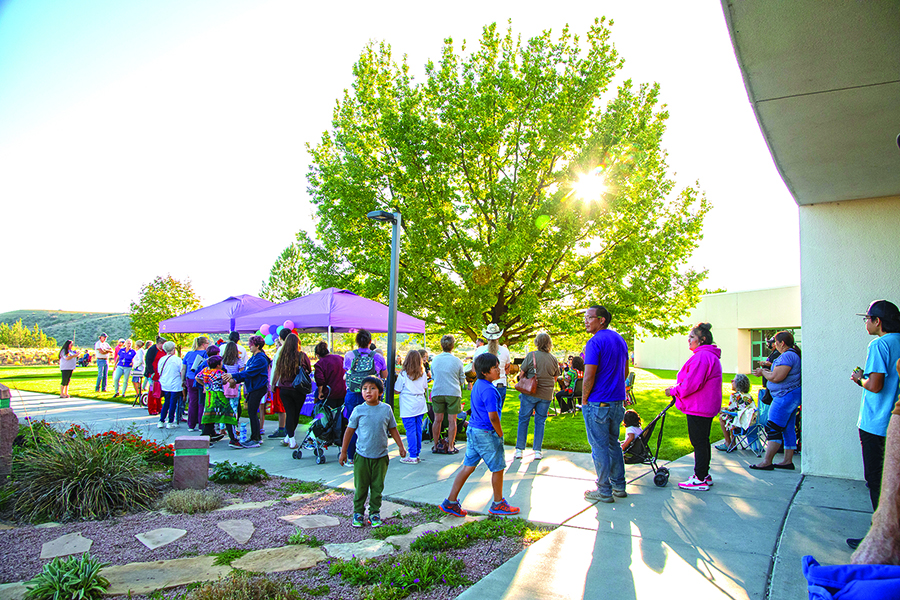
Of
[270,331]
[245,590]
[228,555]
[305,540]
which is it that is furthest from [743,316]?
[245,590]

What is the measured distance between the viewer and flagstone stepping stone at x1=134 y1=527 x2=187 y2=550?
4.41 meters

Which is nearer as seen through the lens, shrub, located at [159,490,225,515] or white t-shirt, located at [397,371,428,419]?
shrub, located at [159,490,225,515]

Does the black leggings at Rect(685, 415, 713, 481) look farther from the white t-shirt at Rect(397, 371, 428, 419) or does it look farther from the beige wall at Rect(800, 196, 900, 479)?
the white t-shirt at Rect(397, 371, 428, 419)

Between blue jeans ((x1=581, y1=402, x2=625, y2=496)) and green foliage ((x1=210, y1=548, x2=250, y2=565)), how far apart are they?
3413mm

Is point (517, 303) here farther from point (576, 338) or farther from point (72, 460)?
point (72, 460)

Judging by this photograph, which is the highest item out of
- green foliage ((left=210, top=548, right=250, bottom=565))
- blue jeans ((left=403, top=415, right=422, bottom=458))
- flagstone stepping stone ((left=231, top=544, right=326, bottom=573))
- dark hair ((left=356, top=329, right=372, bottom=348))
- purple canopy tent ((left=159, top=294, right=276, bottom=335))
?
purple canopy tent ((left=159, top=294, right=276, bottom=335))

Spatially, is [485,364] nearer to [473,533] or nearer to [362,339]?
[473,533]

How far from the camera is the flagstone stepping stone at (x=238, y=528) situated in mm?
4535

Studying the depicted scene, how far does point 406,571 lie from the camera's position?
3604 mm

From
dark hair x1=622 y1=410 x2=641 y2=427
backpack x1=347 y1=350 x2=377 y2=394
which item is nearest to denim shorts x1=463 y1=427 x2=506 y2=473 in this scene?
dark hair x1=622 y1=410 x2=641 y2=427

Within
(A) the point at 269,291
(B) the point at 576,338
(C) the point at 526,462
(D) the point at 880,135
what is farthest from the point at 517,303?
(A) the point at 269,291

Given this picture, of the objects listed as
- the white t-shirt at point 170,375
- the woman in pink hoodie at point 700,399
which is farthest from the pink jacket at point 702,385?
the white t-shirt at point 170,375

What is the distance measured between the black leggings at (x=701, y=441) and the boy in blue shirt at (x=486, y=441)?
2.29 meters

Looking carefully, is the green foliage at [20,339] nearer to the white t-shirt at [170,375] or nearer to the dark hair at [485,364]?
the white t-shirt at [170,375]
